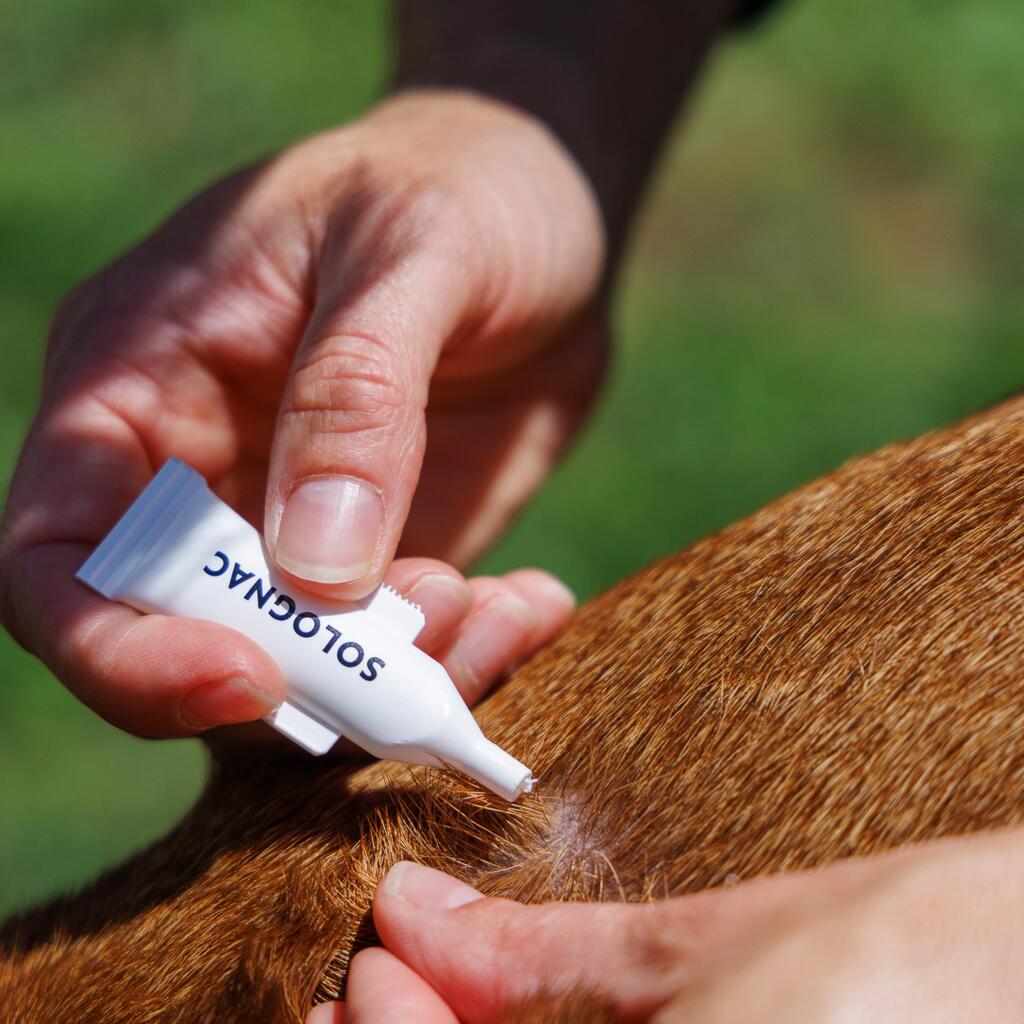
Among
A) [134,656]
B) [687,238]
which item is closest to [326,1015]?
[134,656]

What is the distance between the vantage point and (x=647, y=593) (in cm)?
187

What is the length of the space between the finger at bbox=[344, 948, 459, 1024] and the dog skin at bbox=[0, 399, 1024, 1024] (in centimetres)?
6

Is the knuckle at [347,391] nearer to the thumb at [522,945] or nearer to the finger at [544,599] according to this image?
the finger at [544,599]

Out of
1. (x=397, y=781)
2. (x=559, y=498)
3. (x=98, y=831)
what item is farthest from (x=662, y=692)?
(x=559, y=498)

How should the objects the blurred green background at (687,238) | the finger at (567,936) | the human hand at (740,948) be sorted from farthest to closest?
the blurred green background at (687,238), the finger at (567,936), the human hand at (740,948)

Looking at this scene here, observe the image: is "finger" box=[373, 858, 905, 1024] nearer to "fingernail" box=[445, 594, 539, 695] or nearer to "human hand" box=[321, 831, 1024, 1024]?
"human hand" box=[321, 831, 1024, 1024]

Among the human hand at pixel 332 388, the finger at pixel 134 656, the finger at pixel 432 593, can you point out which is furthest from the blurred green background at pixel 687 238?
the finger at pixel 432 593

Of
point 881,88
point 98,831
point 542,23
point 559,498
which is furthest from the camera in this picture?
point 881,88

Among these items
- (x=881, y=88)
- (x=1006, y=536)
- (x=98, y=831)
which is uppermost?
(x=1006, y=536)

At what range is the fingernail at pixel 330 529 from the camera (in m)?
1.66

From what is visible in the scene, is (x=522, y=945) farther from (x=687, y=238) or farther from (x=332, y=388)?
(x=687, y=238)

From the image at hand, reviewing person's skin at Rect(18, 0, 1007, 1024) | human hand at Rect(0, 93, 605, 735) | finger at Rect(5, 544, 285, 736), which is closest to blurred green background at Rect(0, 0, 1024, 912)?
person's skin at Rect(18, 0, 1007, 1024)

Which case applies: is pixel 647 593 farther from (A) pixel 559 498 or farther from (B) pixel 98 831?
(A) pixel 559 498

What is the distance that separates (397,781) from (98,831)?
3120 mm
